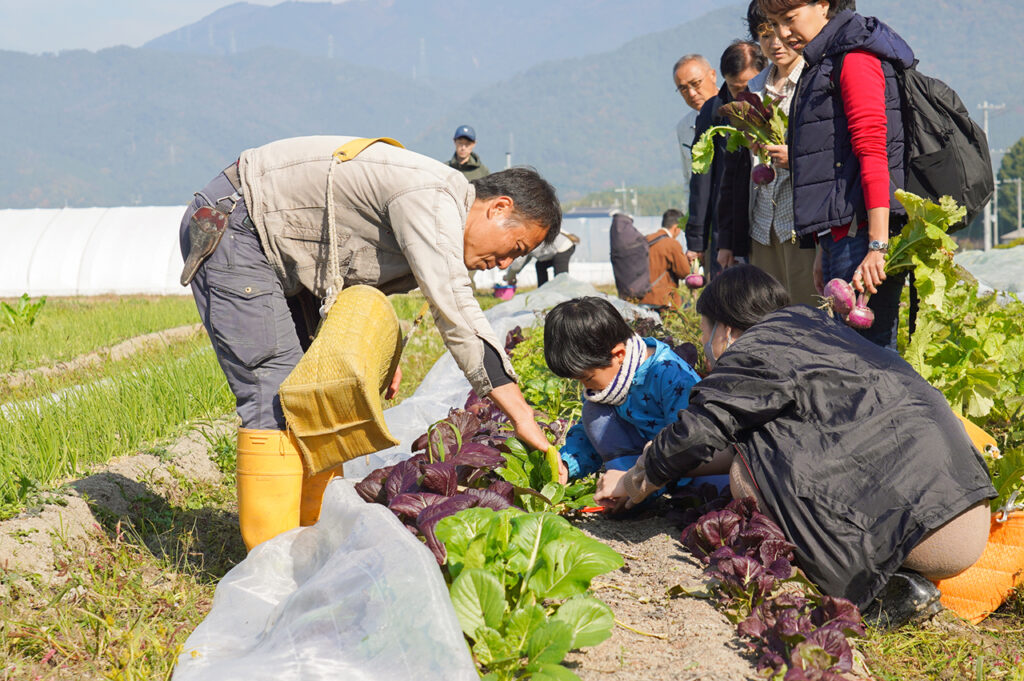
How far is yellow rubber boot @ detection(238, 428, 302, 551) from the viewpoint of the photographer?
2.30 metres

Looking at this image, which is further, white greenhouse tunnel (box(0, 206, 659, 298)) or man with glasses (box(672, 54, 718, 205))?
white greenhouse tunnel (box(0, 206, 659, 298))

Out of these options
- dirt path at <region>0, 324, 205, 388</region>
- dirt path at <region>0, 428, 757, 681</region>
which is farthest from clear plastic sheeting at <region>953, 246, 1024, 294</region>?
dirt path at <region>0, 324, 205, 388</region>

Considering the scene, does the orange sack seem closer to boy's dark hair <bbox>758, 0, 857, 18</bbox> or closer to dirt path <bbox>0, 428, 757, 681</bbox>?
dirt path <bbox>0, 428, 757, 681</bbox>

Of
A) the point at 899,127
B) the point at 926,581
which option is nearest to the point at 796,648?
the point at 926,581

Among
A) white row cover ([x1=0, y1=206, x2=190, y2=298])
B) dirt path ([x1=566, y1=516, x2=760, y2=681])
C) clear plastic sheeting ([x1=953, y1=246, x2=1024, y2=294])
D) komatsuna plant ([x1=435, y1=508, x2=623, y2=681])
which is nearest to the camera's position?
komatsuna plant ([x1=435, y1=508, x2=623, y2=681])

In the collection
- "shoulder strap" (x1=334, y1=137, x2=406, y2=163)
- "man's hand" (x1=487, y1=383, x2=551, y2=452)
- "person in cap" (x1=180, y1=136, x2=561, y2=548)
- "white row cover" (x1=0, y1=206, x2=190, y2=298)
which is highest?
"shoulder strap" (x1=334, y1=137, x2=406, y2=163)

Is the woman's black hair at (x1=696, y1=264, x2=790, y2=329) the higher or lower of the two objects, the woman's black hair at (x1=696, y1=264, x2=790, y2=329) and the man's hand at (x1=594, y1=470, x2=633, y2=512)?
the higher

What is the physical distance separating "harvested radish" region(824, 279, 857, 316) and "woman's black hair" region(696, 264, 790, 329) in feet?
0.93

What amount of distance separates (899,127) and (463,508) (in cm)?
197

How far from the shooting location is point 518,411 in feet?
7.83

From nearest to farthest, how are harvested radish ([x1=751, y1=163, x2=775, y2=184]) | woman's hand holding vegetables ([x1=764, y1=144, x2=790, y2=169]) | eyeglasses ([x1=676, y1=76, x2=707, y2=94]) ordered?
1. woman's hand holding vegetables ([x1=764, y1=144, x2=790, y2=169])
2. harvested radish ([x1=751, y1=163, x2=775, y2=184])
3. eyeglasses ([x1=676, y1=76, x2=707, y2=94])

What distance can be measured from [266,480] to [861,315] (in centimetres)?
190

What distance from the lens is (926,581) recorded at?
86.3 inches

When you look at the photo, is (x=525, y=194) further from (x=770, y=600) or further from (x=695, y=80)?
(x=695, y=80)
